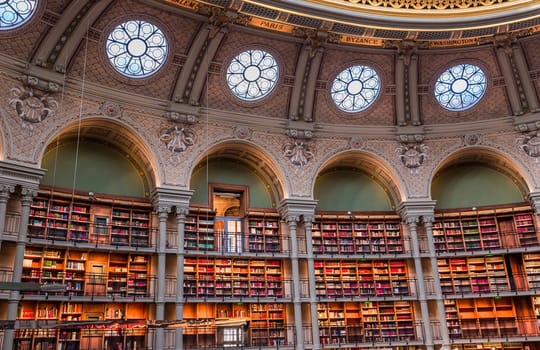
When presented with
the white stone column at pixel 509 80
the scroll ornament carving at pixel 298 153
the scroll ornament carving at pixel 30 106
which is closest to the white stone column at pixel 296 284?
the scroll ornament carving at pixel 298 153

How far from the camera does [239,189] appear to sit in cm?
1631

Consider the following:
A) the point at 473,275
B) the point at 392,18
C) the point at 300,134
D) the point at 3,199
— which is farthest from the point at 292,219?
the point at 3,199

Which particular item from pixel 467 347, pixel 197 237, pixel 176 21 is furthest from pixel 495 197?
pixel 176 21

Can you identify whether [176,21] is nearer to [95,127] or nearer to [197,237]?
[95,127]

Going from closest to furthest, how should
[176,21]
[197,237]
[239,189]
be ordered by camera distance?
[176,21] < [197,237] < [239,189]

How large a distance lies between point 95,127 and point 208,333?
6.81 meters

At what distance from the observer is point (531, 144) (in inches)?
646

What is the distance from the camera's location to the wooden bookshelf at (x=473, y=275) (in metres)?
16.0

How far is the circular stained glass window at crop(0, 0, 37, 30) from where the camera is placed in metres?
12.1

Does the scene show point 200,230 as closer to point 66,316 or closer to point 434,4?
point 66,316

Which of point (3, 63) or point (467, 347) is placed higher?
point (3, 63)

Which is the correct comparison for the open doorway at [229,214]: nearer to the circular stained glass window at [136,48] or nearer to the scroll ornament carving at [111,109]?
the scroll ornament carving at [111,109]

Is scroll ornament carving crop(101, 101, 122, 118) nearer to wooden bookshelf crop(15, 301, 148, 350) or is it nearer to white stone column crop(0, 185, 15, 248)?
white stone column crop(0, 185, 15, 248)

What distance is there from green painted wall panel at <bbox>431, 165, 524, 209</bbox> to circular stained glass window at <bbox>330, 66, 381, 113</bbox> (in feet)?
12.8
